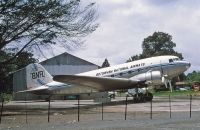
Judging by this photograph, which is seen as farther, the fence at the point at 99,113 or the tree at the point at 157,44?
the tree at the point at 157,44

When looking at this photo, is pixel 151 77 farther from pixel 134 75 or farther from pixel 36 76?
pixel 36 76

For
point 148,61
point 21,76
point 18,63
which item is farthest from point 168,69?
point 21,76

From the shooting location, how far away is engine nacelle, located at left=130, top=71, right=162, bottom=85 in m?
50.6

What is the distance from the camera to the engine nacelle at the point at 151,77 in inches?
1991

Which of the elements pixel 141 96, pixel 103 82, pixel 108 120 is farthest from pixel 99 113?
pixel 103 82

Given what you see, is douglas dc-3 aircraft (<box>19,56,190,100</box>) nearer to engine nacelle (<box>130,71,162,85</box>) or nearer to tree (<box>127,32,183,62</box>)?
engine nacelle (<box>130,71,162,85</box>)

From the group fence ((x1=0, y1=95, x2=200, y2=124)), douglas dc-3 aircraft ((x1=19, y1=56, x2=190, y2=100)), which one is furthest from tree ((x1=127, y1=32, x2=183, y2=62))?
fence ((x1=0, y1=95, x2=200, y2=124))

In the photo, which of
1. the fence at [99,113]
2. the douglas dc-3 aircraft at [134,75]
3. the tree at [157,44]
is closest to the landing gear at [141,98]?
the douglas dc-3 aircraft at [134,75]

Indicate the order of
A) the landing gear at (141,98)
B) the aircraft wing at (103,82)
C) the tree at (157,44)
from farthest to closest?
the tree at (157,44) → the landing gear at (141,98) → the aircraft wing at (103,82)

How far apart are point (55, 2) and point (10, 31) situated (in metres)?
4.09

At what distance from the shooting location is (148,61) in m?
52.0

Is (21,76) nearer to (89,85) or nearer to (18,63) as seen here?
(89,85)

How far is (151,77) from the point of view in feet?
Result: 166

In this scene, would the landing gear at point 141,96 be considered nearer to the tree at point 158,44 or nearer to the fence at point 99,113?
the fence at point 99,113
